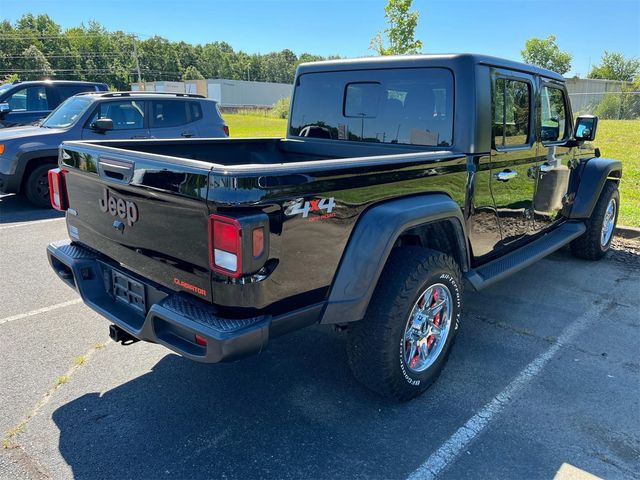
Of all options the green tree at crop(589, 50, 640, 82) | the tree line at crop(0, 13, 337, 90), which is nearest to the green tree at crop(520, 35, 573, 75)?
the green tree at crop(589, 50, 640, 82)

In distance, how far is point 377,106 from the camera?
12.3ft

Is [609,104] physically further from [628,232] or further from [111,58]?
[111,58]

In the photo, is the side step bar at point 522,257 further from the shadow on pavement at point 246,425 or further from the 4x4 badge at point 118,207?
the 4x4 badge at point 118,207

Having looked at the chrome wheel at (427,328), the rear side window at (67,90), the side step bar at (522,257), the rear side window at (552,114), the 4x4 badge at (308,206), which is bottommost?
the chrome wheel at (427,328)

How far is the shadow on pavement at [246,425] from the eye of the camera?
2414 mm

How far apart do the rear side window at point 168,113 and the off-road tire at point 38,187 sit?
6.03 feet

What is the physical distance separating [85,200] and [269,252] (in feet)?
4.96

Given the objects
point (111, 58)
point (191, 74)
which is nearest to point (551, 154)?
point (111, 58)

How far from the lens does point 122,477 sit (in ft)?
7.62

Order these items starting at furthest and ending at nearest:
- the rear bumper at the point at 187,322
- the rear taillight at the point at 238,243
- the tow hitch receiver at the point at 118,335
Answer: the tow hitch receiver at the point at 118,335
the rear bumper at the point at 187,322
the rear taillight at the point at 238,243

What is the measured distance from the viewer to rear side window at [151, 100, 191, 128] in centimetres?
844

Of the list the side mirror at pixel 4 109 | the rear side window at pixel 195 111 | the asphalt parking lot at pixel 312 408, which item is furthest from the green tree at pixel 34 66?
the asphalt parking lot at pixel 312 408

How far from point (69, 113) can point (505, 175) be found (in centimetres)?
729

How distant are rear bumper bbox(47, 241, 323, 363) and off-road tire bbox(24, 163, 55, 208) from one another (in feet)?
19.2
